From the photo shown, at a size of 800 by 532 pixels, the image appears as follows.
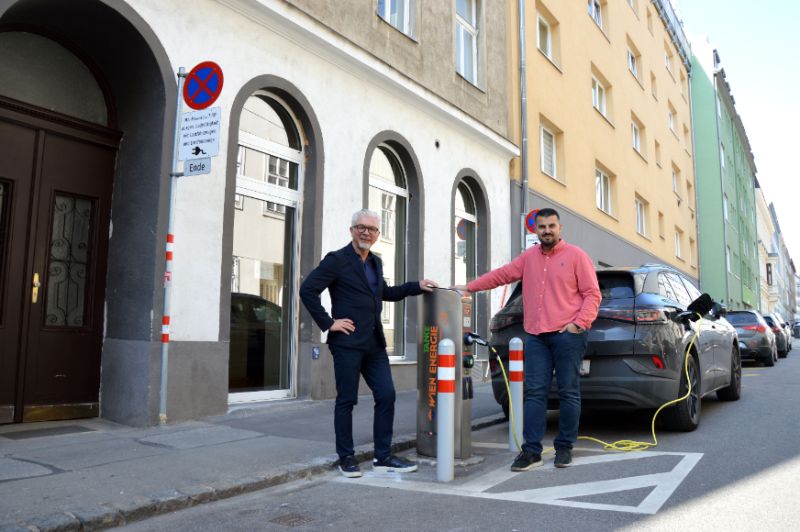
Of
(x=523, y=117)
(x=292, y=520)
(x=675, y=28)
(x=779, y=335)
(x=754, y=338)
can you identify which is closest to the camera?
(x=292, y=520)

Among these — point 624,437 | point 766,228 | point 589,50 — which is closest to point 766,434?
point 624,437

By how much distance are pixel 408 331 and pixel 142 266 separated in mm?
5348

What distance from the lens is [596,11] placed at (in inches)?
863

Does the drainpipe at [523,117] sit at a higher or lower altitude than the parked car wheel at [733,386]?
higher

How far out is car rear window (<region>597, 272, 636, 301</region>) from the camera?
6.64m

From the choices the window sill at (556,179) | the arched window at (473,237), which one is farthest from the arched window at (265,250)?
the window sill at (556,179)

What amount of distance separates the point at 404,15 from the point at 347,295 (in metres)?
7.78

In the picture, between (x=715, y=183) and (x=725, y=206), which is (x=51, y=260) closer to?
(x=715, y=183)

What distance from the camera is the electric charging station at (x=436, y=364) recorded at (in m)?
5.51

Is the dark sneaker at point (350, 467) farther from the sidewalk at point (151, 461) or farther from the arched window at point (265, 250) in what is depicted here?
the arched window at point (265, 250)

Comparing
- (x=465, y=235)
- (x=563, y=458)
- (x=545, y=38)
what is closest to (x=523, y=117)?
(x=465, y=235)

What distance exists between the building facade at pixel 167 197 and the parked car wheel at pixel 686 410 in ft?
13.5

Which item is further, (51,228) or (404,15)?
(404,15)

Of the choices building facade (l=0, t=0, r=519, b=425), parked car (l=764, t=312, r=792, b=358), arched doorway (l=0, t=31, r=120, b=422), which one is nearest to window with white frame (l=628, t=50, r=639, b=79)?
parked car (l=764, t=312, r=792, b=358)
